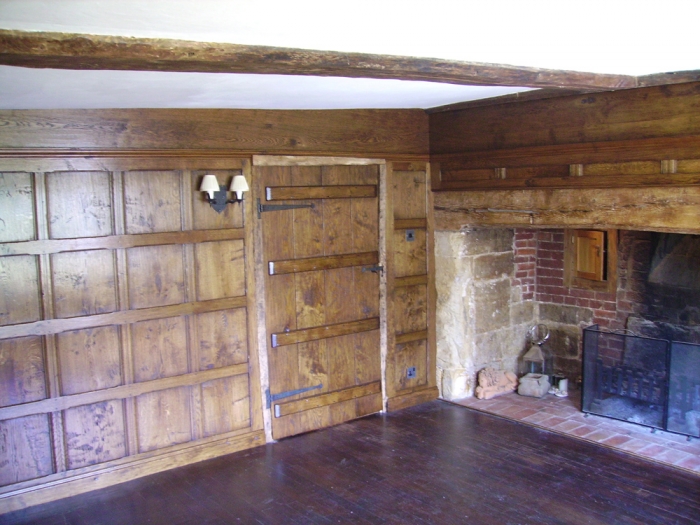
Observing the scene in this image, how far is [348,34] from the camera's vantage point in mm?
2299

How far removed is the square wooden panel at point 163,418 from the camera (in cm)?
416

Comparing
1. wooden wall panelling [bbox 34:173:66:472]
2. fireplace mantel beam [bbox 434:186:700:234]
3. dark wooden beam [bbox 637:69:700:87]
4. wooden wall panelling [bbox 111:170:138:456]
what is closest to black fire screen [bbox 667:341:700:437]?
fireplace mantel beam [bbox 434:186:700:234]

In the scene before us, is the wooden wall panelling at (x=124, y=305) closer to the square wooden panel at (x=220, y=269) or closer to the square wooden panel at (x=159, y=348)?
the square wooden panel at (x=159, y=348)

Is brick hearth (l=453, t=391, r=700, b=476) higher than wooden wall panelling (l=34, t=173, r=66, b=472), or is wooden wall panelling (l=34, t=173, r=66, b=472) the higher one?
wooden wall panelling (l=34, t=173, r=66, b=472)

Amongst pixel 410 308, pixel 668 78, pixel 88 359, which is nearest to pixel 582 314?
pixel 410 308

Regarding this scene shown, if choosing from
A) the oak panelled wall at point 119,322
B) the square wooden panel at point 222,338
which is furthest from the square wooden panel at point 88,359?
the square wooden panel at point 222,338

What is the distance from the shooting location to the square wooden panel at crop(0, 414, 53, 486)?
3.72 metres

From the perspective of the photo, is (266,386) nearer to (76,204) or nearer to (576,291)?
(76,204)

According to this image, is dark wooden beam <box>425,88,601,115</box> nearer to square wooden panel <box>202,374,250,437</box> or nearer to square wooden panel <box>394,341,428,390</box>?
square wooden panel <box>394,341,428,390</box>

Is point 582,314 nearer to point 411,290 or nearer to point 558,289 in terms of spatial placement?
point 558,289

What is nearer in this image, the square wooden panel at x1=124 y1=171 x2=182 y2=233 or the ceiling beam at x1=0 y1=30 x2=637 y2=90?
the ceiling beam at x1=0 y1=30 x2=637 y2=90

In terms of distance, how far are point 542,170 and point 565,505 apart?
219cm

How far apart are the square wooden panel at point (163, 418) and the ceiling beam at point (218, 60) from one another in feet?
8.03

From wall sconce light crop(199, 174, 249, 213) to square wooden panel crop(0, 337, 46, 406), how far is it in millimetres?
1336
